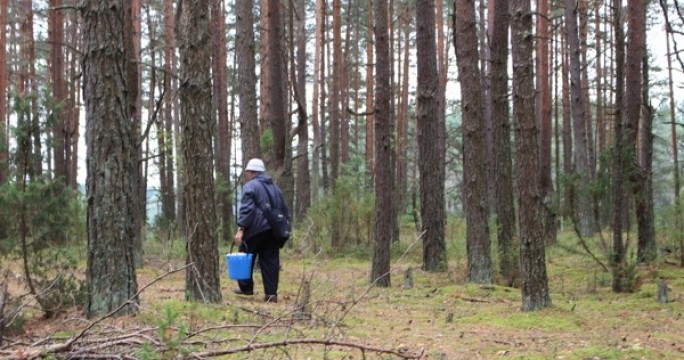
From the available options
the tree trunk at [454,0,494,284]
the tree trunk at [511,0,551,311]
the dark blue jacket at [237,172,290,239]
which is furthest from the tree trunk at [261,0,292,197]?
the tree trunk at [511,0,551,311]

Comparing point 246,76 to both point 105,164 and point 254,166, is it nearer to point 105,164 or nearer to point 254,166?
point 254,166

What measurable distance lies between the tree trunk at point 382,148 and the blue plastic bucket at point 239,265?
237 centimetres

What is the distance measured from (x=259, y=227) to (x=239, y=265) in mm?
516

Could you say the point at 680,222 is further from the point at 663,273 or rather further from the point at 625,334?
the point at 625,334

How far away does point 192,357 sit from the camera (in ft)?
12.2

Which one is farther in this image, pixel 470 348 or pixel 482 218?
pixel 482 218

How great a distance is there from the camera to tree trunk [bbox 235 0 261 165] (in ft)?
38.6

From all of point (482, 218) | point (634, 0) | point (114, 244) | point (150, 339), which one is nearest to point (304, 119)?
point (482, 218)

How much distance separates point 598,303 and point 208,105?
17.1 feet

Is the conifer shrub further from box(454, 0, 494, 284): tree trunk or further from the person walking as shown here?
box(454, 0, 494, 284): tree trunk

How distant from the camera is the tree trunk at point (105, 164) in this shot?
5867 millimetres

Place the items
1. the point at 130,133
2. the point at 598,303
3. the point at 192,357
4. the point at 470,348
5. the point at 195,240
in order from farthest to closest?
1. the point at 598,303
2. the point at 195,240
3. the point at 130,133
4. the point at 470,348
5. the point at 192,357

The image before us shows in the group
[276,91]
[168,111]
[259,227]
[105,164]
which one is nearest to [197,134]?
[105,164]

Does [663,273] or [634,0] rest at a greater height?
[634,0]
